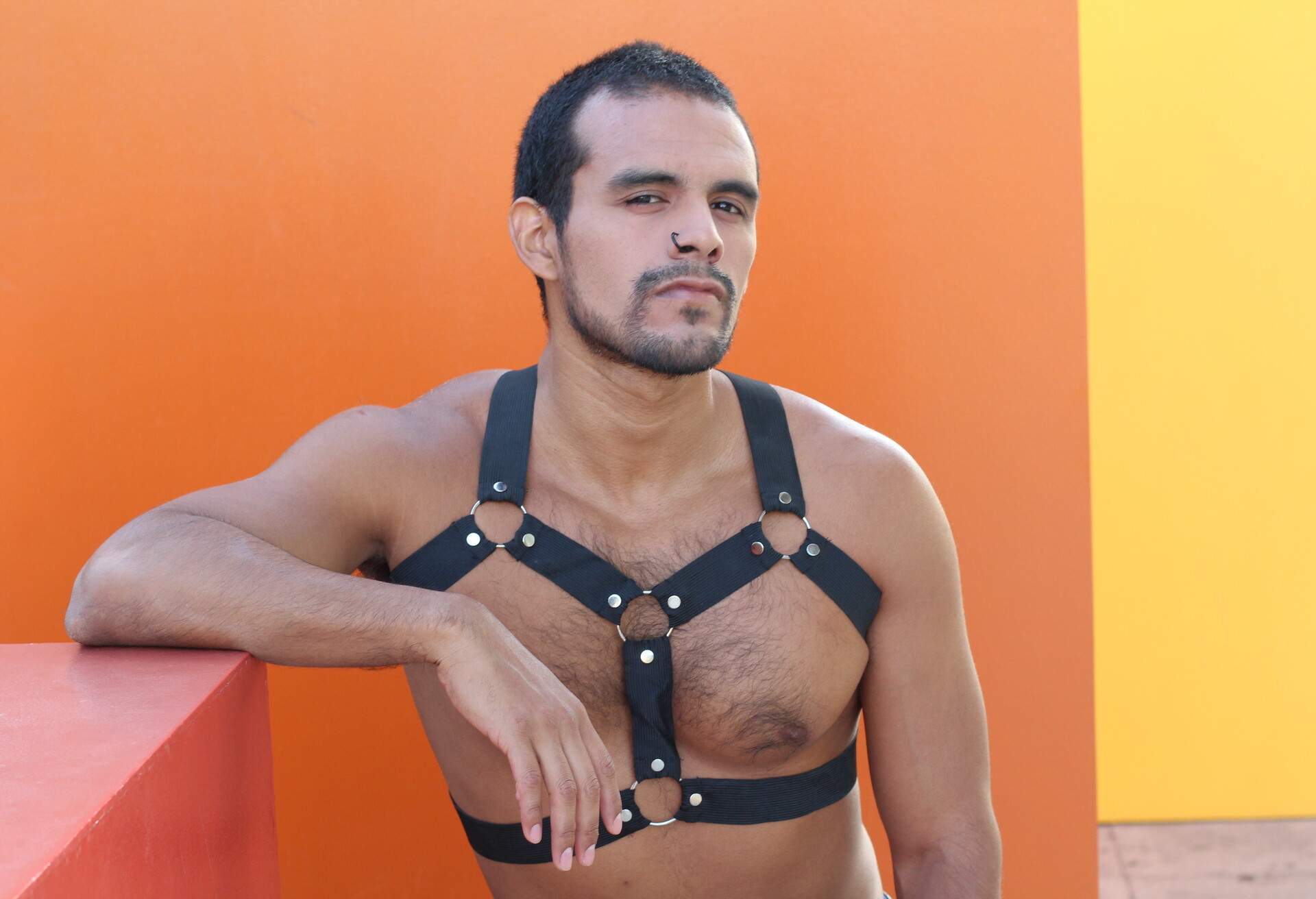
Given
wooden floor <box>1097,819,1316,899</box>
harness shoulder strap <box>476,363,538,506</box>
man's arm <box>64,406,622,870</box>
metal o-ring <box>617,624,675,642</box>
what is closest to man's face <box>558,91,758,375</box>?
harness shoulder strap <box>476,363,538,506</box>

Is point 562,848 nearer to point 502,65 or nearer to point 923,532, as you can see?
point 923,532

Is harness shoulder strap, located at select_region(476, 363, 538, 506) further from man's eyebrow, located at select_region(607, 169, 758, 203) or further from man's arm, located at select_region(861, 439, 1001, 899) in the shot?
man's arm, located at select_region(861, 439, 1001, 899)

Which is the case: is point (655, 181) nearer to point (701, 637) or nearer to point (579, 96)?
point (579, 96)

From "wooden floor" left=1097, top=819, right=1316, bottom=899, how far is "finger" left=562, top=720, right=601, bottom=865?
2.03 m

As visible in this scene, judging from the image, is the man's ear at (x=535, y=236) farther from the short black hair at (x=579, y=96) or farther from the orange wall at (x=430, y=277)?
the orange wall at (x=430, y=277)

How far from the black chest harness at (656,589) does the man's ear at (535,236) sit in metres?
0.22

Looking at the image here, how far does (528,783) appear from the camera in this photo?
1.03 meters

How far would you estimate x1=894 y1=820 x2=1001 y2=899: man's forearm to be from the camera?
156 centimetres

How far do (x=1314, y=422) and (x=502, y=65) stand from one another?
2157mm

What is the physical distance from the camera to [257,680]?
3.74ft

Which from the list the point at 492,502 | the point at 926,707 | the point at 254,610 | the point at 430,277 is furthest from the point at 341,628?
the point at 430,277

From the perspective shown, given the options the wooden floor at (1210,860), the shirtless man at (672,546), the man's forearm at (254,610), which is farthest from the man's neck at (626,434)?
the wooden floor at (1210,860)

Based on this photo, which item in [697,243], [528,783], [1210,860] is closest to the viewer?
[528,783]

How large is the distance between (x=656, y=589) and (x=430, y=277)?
0.84 metres
